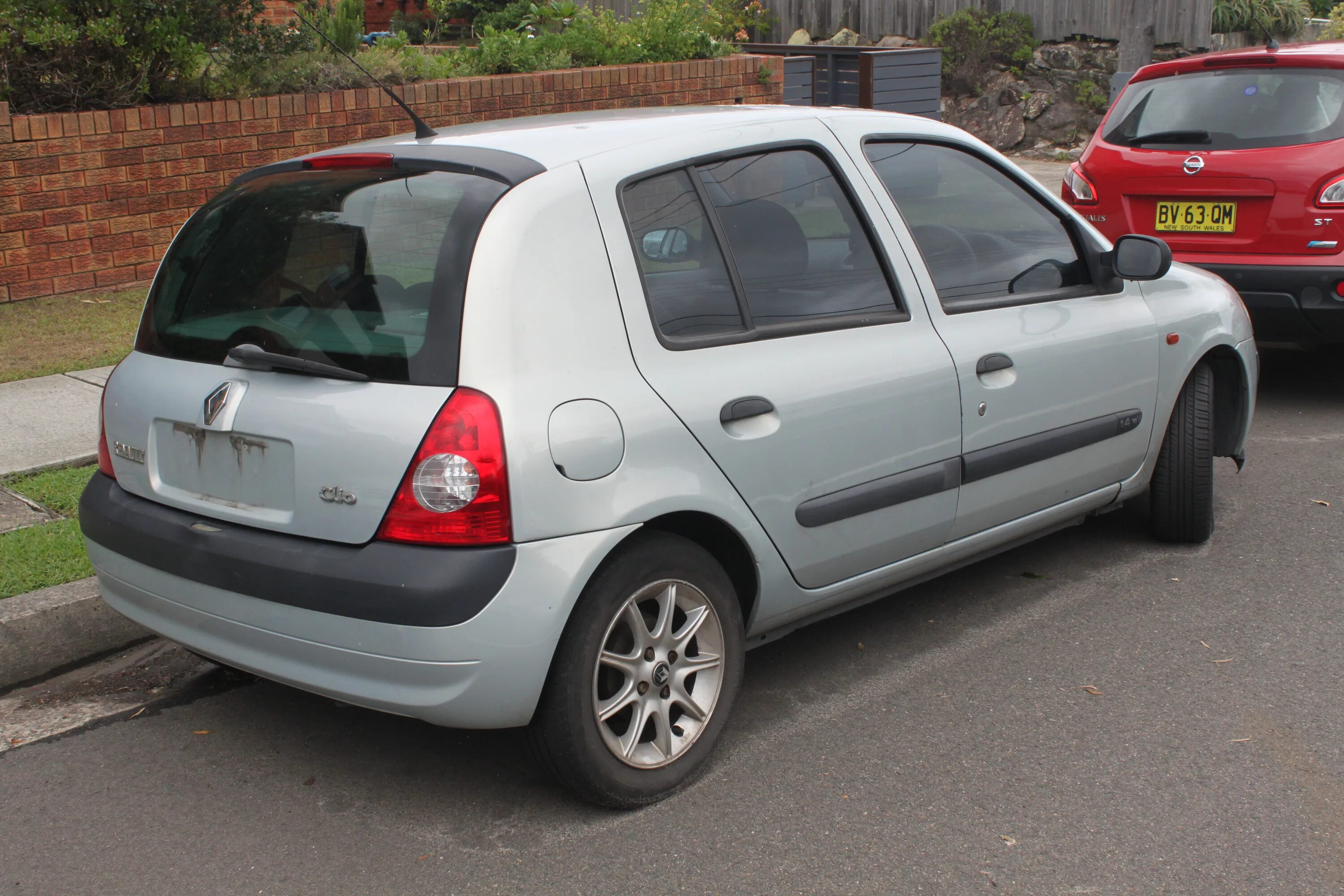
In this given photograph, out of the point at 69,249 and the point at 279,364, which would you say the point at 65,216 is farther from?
the point at 279,364

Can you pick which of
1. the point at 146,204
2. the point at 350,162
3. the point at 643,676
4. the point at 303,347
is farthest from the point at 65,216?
the point at 643,676

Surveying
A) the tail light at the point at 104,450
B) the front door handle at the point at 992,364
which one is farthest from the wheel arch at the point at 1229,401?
the tail light at the point at 104,450

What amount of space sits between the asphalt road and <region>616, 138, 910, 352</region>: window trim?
109 cm

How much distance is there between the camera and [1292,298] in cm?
673

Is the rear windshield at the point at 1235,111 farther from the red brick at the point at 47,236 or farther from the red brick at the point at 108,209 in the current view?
the red brick at the point at 47,236

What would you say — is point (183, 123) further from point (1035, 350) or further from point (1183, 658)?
point (1183, 658)

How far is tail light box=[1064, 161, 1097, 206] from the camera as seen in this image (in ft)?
24.6

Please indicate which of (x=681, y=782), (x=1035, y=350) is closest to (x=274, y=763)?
(x=681, y=782)

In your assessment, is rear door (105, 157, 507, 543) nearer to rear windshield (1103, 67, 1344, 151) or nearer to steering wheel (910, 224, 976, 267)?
steering wheel (910, 224, 976, 267)

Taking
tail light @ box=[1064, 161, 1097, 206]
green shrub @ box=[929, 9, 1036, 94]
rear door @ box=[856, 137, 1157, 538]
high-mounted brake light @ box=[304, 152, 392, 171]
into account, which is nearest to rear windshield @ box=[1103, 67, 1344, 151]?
tail light @ box=[1064, 161, 1097, 206]

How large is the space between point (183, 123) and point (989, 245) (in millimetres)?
6365

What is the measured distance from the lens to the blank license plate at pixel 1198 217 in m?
6.94

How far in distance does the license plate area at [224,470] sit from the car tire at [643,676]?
2.42 ft

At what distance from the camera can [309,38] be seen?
10023mm
